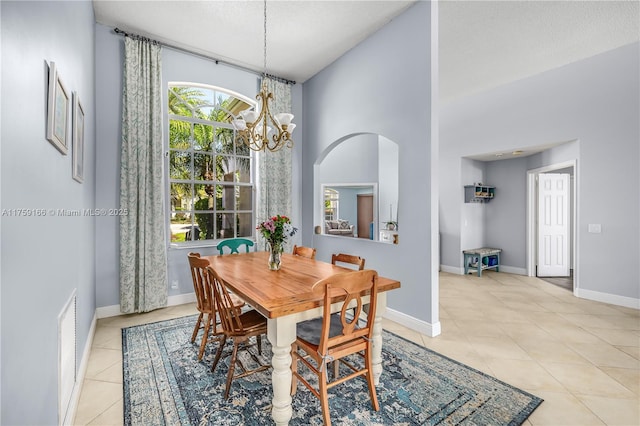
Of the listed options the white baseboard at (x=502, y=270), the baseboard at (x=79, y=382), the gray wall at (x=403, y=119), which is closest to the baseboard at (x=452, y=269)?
the white baseboard at (x=502, y=270)

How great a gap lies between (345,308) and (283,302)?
1.17 ft

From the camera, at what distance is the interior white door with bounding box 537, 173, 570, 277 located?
5.47 m

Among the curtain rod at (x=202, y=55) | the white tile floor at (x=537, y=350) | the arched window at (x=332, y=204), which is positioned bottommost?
the white tile floor at (x=537, y=350)

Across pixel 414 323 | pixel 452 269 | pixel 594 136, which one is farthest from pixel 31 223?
pixel 452 269

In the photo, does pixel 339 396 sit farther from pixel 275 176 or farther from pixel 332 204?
pixel 332 204

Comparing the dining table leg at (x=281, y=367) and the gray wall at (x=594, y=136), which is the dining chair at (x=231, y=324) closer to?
the dining table leg at (x=281, y=367)

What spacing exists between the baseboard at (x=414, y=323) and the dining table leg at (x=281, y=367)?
70.9 inches

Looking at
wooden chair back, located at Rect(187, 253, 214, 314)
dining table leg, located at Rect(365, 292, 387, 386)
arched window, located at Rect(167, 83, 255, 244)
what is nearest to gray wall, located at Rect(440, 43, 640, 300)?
dining table leg, located at Rect(365, 292, 387, 386)

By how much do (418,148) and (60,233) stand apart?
9.62 ft

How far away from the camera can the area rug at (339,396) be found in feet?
5.82

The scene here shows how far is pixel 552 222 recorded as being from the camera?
18.1ft

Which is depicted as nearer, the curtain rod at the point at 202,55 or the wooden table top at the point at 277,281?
the wooden table top at the point at 277,281

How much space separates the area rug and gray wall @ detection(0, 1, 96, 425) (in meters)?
0.65

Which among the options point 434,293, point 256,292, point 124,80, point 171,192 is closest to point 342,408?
point 256,292
